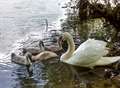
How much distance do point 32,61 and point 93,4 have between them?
293 cm

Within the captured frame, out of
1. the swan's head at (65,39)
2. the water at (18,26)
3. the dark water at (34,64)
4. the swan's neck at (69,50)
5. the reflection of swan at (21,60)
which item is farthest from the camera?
the swan's head at (65,39)

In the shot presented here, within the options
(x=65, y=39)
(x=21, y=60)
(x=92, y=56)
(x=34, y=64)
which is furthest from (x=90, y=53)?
(x=21, y=60)

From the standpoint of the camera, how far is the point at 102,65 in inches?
386

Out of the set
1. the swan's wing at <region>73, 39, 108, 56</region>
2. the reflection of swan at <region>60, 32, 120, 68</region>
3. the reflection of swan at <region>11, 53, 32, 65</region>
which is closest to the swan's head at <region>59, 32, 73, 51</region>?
the reflection of swan at <region>60, 32, 120, 68</region>

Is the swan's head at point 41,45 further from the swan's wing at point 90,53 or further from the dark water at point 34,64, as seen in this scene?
the swan's wing at point 90,53

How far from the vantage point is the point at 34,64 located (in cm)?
995

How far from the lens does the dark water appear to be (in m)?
8.66

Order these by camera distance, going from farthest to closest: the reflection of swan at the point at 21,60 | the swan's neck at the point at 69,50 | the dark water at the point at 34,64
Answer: the swan's neck at the point at 69,50
the reflection of swan at the point at 21,60
the dark water at the point at 34,64

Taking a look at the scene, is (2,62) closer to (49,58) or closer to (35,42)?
(49,58)

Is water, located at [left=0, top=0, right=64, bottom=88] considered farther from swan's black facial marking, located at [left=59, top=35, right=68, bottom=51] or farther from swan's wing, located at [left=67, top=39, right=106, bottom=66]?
swan's wing, located at [left=67, top=39, right=106, bottom=66]

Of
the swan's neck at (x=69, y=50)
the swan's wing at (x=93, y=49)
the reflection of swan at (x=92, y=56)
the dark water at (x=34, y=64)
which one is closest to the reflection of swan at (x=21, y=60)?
the dark water at (x=34, y=64)

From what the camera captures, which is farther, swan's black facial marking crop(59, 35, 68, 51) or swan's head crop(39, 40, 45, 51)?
swan's black facial marking crop(59, 35, 68, 51)

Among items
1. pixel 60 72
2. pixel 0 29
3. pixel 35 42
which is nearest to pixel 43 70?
pixel 60 72

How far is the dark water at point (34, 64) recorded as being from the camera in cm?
866
